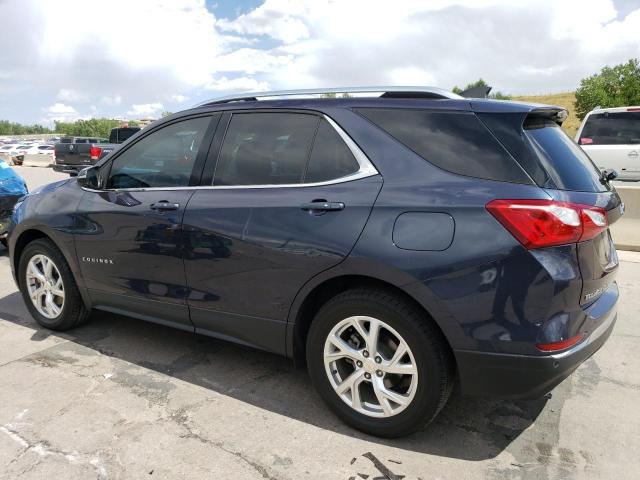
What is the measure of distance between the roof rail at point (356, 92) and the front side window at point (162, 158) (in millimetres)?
230

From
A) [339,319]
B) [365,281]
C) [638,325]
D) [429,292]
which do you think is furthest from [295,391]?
[638,325]

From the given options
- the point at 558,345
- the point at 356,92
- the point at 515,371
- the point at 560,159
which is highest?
the point at 356,92

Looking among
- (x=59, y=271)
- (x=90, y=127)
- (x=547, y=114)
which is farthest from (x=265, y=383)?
(x=90, y=127)

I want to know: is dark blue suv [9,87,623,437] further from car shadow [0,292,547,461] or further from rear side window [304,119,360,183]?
car shadow [0,292,547,461]

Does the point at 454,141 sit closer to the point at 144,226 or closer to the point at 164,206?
the point at 164,206

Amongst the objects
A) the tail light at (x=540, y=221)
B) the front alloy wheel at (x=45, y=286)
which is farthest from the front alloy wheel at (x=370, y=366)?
the front alloy wheel at (x=45, y=286)

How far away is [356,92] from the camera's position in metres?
3.00

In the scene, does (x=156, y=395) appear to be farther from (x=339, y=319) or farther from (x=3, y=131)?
(x=3, y=131)

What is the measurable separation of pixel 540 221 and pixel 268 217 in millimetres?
1403

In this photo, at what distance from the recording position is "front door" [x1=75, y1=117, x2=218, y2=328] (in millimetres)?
3406

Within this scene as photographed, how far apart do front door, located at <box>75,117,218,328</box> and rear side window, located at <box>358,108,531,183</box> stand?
4.35ft

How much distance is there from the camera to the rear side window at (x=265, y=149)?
3020mm

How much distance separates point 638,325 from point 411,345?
295 centimetres

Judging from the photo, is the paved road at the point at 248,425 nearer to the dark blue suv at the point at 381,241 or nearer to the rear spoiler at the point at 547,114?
the dark blue suv at the point at 381,241
